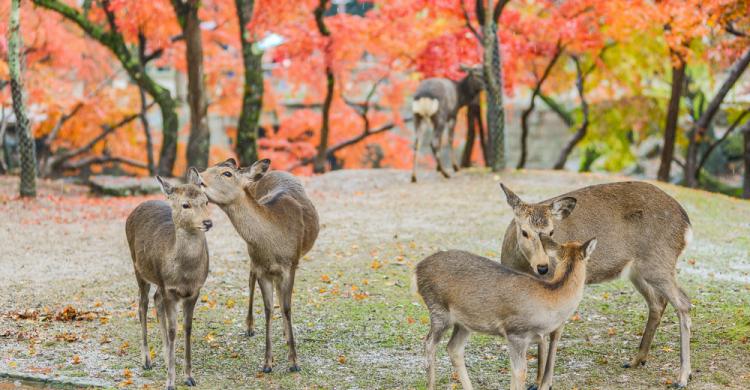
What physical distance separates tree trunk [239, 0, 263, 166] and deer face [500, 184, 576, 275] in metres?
11.6

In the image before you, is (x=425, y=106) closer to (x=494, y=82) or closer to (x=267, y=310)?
(x=494, y=82)

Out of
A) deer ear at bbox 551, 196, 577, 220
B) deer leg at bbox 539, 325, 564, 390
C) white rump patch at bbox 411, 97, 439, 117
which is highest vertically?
white rump patch at bbox 411, 97, 439, 117

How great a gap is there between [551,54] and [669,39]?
14.4ft

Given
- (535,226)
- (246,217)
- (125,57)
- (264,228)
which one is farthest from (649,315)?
(125,57)

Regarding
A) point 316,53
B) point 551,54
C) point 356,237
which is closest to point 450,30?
point 551,54

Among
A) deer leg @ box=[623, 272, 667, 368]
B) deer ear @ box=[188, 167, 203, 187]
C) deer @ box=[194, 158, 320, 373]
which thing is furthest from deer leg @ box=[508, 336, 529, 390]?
deer ear @ box=[188, 167, 203, 187]

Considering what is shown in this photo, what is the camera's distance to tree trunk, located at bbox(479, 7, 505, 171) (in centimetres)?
1531

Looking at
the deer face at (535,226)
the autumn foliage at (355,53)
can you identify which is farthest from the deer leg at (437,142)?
the deer face at (535,226)

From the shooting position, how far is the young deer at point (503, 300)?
5.03 m

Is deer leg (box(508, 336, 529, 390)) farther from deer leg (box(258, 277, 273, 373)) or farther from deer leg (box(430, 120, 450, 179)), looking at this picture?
deer leg (box(430, 120, 450, 179))

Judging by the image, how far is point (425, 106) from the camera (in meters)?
15.1

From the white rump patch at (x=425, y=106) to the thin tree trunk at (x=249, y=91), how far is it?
11.9 feet

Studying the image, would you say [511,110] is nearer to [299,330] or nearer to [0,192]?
[0,192]

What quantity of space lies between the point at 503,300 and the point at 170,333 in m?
2.31
